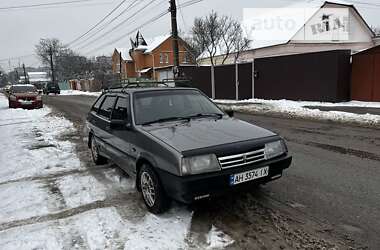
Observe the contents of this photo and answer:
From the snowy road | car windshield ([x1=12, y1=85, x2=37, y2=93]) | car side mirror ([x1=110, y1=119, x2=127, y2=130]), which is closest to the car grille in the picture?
the snowy road

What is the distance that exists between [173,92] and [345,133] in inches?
222

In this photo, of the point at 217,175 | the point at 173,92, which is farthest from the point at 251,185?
the point at 173,92

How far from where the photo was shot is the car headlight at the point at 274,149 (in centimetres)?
392

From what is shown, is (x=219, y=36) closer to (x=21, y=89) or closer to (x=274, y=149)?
(x=21, y=89)

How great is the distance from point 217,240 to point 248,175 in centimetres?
79

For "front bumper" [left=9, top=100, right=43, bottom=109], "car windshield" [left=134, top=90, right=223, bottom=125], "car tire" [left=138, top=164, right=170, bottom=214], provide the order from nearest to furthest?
"car tire" [left=138, top=164, right=170, bottom=214] < "car windshield" [left=134, top=90, right=223, bottom=125] < "front bumper" [left=9, top=100, right=43, bottom=109]

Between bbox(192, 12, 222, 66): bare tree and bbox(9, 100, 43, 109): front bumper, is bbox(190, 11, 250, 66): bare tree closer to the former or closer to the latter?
bbox(192, 12, 222, 66): bare tree

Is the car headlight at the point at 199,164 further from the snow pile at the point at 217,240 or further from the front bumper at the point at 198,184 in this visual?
the snow pile at the point at 217,240

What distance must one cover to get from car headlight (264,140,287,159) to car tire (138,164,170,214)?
4.26ft

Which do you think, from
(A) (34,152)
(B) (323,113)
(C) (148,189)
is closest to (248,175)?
(C) (148,189)

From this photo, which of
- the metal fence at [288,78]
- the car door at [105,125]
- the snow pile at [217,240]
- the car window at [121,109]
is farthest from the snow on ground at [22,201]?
the metal fence at [288,78]

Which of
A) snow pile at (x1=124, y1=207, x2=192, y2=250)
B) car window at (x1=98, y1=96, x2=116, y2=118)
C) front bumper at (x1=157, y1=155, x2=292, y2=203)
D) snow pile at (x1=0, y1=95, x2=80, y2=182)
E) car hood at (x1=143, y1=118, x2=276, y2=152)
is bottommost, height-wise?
snow pile at (x1=0, y1=95, x2=80, y2=182)

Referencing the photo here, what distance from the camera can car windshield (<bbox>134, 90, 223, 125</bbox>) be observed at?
4676 mm

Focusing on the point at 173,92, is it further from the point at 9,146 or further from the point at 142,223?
the point at 9,146
